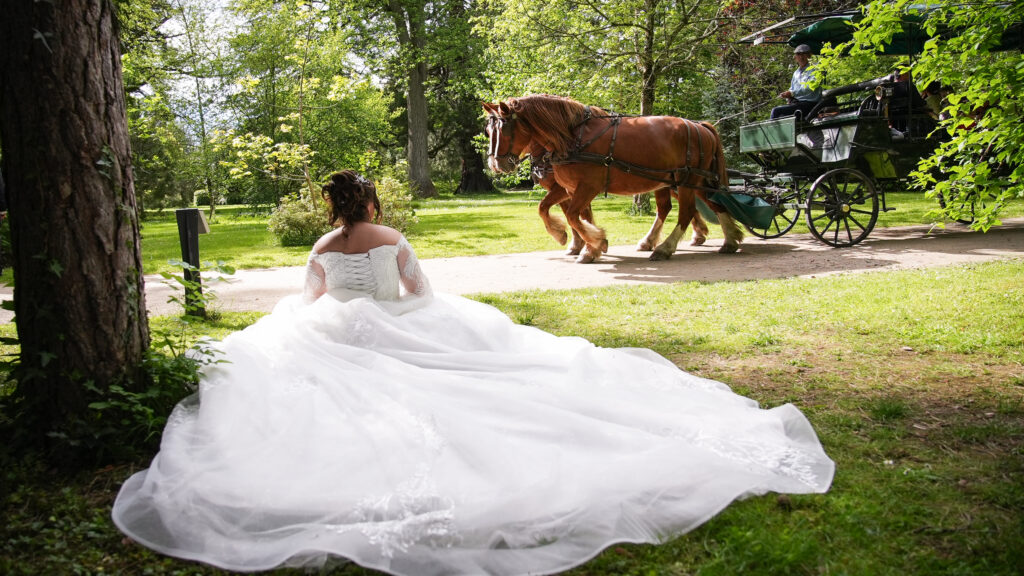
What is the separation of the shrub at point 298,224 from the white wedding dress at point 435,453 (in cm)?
966

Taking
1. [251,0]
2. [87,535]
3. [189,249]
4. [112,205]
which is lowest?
[87,535]

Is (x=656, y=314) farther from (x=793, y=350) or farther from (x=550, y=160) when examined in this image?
(x=550, y=160)

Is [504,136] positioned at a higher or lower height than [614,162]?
higher

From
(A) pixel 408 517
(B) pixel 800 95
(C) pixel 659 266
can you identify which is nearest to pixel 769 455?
(A) pixel 408 517

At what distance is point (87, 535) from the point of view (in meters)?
2.65

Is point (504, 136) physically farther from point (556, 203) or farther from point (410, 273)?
point (410, 273)

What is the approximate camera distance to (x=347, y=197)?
4.37m

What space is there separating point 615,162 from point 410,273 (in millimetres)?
5279

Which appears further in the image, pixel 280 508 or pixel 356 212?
pixel 356 212

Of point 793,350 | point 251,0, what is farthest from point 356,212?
point 251,0

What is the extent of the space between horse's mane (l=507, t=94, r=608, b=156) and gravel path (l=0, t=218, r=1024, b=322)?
1.76 meters

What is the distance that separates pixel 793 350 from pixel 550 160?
15.6ft

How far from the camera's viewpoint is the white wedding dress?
2.46 meters

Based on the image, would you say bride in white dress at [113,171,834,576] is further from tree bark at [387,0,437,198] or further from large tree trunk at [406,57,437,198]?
large tree trunk at [406,57,437,198]
